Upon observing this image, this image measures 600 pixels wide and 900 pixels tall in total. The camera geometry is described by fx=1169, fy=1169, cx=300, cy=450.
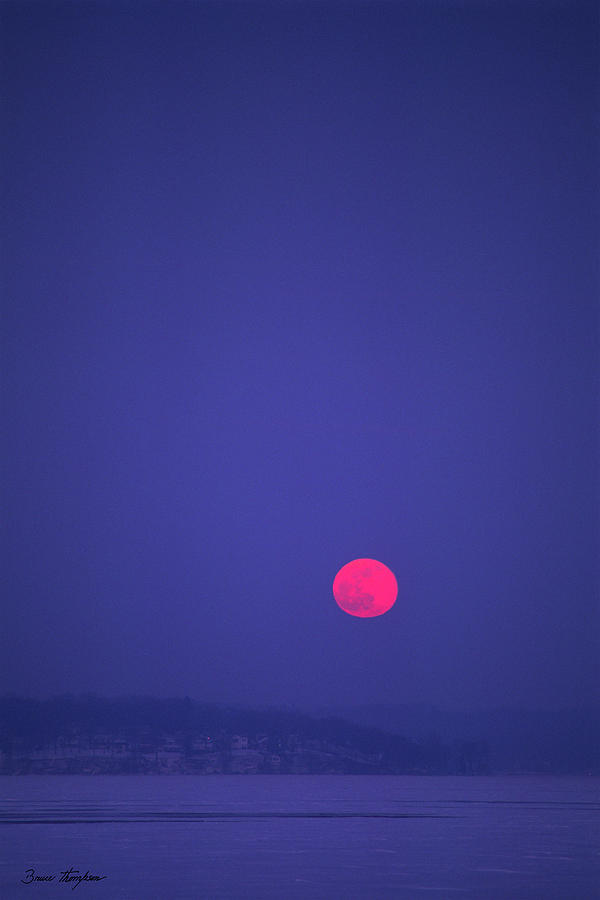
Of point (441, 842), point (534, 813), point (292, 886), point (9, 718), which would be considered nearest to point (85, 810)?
point (534, 813)

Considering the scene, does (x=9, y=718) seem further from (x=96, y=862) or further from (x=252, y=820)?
(x=96, y=862)

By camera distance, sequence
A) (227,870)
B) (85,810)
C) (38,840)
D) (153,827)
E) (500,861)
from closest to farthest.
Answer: (227,870) < (500,861) < (38,840) < (153,827) < (85,810)

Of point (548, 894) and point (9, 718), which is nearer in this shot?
point (548, 894)

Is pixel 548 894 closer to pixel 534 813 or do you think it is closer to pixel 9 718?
pixel 534 813

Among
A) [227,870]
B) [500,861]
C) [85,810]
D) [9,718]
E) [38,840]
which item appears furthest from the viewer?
[9,718]

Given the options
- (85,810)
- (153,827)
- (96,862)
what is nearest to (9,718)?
(85,810)
